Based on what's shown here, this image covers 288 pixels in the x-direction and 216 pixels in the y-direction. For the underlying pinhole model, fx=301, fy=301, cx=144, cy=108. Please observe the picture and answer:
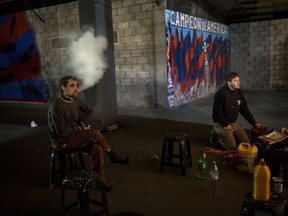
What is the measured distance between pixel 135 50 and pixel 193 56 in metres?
2.60

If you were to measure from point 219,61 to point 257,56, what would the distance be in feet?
6.30

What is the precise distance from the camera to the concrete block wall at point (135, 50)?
33.8 ft

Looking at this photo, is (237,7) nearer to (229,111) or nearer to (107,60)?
(107,60)

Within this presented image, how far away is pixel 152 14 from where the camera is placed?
33.0 ft

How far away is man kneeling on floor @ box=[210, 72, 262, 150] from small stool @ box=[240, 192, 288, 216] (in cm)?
285

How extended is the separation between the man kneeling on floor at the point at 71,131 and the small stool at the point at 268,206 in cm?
198

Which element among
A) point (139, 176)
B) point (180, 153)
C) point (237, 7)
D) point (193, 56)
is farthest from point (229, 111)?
point (237, 7)

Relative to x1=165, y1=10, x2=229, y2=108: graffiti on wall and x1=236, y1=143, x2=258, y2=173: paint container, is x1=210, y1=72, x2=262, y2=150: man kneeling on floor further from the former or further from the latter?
x1=165, y1=10, x2=229, y2=108: graffiti on wall

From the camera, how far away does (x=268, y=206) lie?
2.69 meters

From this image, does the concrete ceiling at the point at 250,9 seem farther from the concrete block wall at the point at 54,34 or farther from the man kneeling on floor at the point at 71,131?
the man kneeling on floor at the point at 71,131

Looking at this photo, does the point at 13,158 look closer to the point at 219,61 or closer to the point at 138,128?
the point at 138,128

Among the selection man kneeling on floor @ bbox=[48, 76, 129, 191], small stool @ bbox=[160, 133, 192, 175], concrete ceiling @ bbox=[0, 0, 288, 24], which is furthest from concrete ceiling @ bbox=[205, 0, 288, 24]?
man kneeling on floor @ bbox=[48, 76, 129, 191]

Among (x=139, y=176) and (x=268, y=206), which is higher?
(x=268, y=206)

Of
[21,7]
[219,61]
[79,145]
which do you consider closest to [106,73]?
[79,145]
